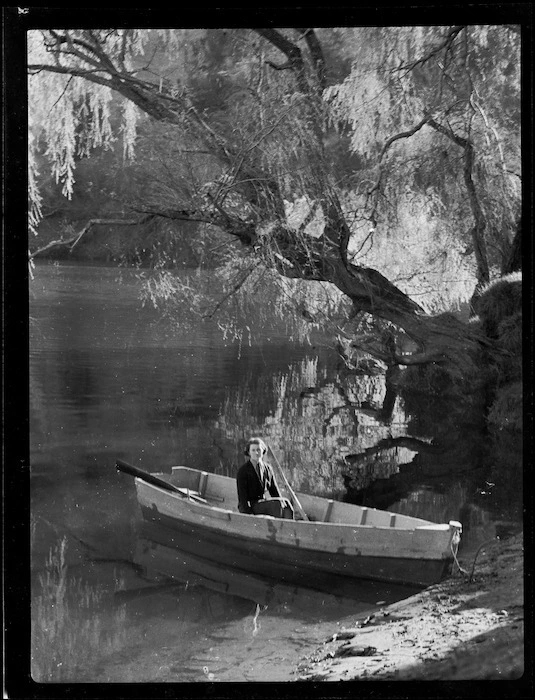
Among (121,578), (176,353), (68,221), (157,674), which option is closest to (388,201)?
(176,353)

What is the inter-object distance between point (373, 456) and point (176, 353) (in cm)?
109

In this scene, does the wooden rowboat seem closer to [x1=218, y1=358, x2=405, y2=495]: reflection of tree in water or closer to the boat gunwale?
the boat gunwale

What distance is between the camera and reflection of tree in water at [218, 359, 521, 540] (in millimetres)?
3662

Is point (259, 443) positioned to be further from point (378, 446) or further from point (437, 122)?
point (437, 122)

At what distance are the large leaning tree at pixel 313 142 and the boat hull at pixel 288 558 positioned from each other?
1.00 metres

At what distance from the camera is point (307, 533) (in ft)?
11.8

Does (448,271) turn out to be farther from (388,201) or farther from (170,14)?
(170,14)

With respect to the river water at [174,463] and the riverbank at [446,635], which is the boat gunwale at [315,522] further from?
the riverbank at [446,635]

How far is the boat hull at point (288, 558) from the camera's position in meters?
3.53

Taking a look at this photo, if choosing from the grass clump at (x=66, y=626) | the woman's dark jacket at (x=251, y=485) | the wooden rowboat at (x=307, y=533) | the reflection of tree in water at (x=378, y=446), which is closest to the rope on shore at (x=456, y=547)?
the wooden rowboat at (x=307, y=533)

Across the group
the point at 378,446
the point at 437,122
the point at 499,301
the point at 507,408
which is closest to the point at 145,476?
the point at 378,446

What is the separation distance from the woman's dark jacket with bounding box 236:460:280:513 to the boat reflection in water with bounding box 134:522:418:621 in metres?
0.26

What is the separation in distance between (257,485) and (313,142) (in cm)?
169

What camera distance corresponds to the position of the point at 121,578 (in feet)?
11.5
